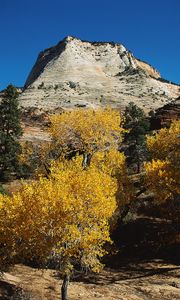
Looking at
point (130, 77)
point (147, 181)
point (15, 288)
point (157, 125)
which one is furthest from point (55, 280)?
point (130, 77)

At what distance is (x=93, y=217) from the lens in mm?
26219

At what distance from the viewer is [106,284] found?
34.6m

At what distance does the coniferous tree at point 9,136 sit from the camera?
73875mm

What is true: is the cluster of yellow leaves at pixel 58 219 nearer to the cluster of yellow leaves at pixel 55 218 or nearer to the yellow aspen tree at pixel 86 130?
the cluster of yellow leaves at pixel 55 218

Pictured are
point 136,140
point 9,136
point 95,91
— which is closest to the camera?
point 136,140

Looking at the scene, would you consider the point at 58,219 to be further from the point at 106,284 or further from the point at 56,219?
the point at 106,284

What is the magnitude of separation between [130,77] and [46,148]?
147 m

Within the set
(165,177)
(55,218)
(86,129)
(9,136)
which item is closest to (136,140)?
(9,136)

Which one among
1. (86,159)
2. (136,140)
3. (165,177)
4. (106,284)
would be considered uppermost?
(136,140)

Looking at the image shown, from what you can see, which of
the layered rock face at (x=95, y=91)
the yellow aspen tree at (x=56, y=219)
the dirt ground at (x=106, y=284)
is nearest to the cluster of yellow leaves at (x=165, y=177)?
the dirt ground at (x=106, y=284)

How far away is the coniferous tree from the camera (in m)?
73.9

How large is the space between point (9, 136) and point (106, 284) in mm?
50253

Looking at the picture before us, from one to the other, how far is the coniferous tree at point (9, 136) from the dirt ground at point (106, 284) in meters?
37.2

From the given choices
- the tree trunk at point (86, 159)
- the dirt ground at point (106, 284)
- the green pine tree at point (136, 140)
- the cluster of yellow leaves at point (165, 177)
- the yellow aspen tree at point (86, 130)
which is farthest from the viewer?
the green pine tree at point (136, 140)
